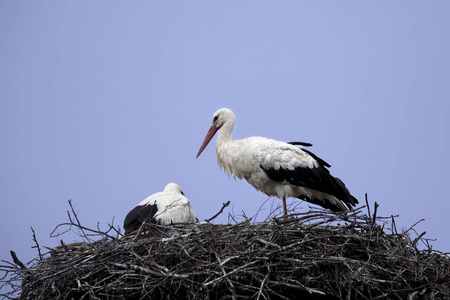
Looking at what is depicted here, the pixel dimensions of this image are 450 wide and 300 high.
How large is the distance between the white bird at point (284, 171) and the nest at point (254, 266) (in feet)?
4.80

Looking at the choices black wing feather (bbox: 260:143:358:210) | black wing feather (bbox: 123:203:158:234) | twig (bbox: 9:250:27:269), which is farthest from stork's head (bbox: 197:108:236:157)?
twig (bbox: 9:250:27:269)

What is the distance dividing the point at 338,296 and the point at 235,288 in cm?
68

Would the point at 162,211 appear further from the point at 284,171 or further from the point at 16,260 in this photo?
the point at 16,260

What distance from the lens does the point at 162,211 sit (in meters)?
5.86

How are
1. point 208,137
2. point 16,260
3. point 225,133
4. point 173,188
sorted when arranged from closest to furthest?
1. point 16,260
2. point 225,133
3. point 173,188
4. point 208,137

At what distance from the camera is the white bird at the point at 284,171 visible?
5.92 m

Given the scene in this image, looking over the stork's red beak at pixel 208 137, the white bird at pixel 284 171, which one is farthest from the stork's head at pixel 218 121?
the white bird at pixel 284 171

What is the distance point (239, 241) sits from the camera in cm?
421

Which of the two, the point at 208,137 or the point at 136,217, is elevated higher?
the point at 208,137

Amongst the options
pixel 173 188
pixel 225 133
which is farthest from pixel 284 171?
pixel 173 188

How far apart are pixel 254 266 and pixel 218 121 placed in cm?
290

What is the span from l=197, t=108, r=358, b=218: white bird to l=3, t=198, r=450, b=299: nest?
146cm

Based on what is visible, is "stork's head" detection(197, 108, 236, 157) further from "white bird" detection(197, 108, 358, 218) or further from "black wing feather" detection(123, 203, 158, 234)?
"black wing feather" detection(123, 203, 158, 234)

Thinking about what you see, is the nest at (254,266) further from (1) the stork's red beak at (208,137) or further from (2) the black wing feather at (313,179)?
(1) the stork's red beak at (208,137)
